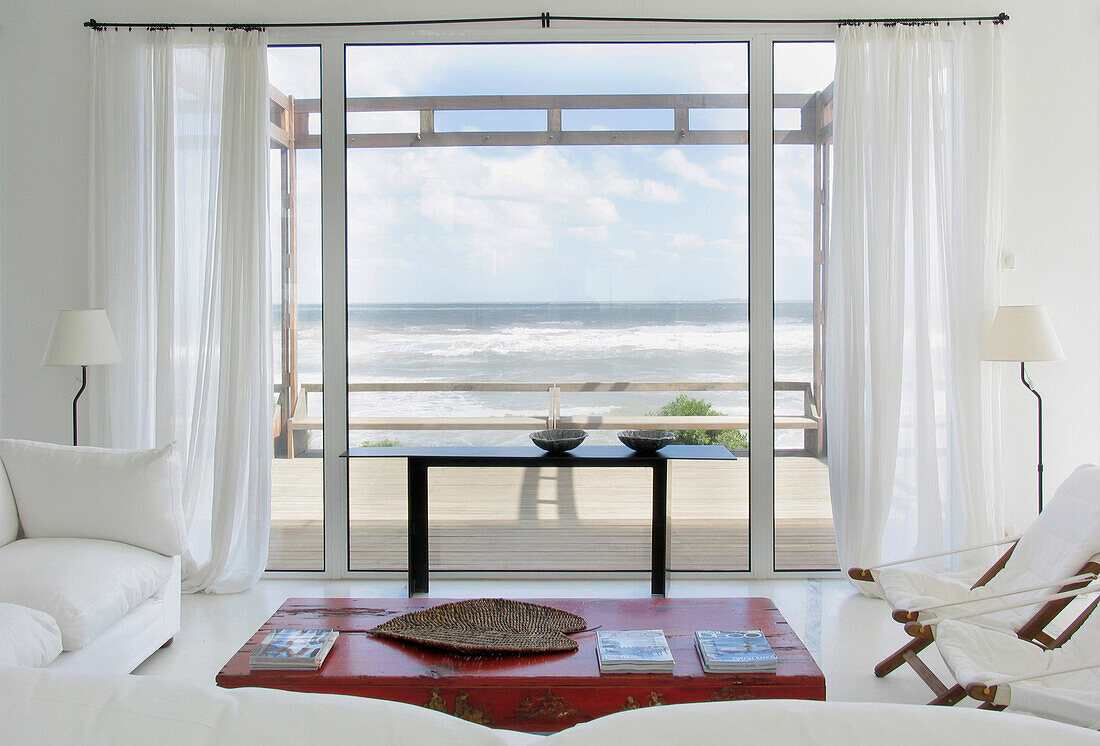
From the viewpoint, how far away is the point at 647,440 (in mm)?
3824

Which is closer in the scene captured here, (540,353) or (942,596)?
(942,596)

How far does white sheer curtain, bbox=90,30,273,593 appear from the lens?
3949 millimetres

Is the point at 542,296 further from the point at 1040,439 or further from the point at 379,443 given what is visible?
the point at 1040,439

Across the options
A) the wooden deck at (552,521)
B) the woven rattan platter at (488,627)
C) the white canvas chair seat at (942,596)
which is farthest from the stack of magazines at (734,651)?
the wooden deck at (552,521)

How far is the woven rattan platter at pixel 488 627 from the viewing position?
241cm

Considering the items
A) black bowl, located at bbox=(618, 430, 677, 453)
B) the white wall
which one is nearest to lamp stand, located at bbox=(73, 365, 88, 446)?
the white wall

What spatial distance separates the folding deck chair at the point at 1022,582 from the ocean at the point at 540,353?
1309 mm

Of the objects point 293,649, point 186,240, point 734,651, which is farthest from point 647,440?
point 186,240

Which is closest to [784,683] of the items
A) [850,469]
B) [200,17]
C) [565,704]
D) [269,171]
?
[565,704]

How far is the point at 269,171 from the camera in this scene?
4.02 meters

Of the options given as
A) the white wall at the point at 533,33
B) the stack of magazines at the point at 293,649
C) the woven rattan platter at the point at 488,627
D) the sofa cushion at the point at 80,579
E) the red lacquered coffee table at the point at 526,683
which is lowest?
the red lacquered coffee table at the point at 526,683

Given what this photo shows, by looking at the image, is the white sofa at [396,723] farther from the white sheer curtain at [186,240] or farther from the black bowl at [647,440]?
the white sheer curtain at [186,240]

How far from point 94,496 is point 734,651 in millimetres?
2515

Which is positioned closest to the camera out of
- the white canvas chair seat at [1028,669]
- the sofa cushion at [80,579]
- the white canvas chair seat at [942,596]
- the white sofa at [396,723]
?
the white sofa at [396,723]
